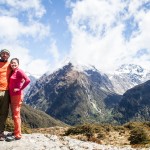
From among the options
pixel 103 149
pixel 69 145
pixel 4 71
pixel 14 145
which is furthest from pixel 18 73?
pixel 103 149

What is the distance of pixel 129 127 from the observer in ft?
144

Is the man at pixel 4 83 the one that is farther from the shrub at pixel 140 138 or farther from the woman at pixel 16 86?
the shrub at pixel 140 138

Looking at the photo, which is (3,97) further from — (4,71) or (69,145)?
(69,145)

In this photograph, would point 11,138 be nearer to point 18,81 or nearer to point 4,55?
point 18,81

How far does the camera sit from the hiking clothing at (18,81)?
1828cm

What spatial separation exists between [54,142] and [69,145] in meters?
0.91

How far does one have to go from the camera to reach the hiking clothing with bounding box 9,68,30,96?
18.3 m

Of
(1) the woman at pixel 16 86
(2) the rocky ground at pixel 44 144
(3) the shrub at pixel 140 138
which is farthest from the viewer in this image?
(3) the shrub at pixel 140 138

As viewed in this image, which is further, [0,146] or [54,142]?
[54,142]

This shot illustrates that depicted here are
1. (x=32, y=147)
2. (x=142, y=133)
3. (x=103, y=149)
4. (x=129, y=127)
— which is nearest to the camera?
(x=32, y=147)

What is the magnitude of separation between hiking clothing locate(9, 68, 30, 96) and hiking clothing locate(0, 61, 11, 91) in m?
0.26

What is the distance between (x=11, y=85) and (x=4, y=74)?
679 mm

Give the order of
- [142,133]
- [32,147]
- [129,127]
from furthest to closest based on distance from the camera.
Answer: [129,127] → [142,133] → [32,147]

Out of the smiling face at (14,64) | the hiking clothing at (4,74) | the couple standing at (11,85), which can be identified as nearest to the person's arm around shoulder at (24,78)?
the couple standing at (11,85)
